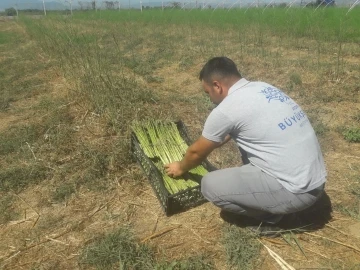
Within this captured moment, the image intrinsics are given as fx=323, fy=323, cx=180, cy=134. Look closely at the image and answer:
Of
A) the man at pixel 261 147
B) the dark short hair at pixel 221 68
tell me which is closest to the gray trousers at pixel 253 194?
the man at pixel 261 147

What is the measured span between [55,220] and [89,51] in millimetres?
2416

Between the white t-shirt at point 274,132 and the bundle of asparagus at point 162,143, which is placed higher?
the white t-shirt at point 274,132

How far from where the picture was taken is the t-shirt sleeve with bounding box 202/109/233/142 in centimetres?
192

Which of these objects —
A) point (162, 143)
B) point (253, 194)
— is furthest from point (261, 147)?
point (162, 143)

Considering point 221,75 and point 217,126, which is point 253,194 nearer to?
point 217,126

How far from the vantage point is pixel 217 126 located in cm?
194

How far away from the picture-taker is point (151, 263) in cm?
195

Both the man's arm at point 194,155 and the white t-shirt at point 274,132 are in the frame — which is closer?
the white t-shirt at point 274,132

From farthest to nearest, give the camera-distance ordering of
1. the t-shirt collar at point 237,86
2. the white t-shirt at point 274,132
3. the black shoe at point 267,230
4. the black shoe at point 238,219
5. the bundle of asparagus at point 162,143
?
the bundle of asparagus at point 162,143
the black shoe at point 238,219
the black shoe at point 267,230
the t-shirt collar at point 237,86
the white t-shirt at point 274,132

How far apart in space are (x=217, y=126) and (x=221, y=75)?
0.34 meters

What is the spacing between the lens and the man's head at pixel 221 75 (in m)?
2.04

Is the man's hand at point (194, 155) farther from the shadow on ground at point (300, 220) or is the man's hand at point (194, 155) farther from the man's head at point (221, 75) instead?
the shadow on ground at point (300, 220)

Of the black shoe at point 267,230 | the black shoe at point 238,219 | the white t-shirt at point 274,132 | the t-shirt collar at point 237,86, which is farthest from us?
the black shoe at point 238,219

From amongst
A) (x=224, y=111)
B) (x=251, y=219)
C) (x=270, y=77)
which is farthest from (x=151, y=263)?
(x=270, y=77)
